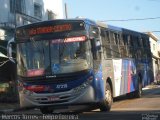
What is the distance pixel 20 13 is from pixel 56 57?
15196mm

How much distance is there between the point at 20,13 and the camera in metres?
30.1

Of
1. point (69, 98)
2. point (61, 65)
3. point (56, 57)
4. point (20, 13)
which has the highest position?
point (20, 13)

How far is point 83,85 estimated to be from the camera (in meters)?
15.4

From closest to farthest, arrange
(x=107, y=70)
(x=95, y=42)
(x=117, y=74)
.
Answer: (x=95, y=42) → (x=107, y=70) → (x=117, y=74)

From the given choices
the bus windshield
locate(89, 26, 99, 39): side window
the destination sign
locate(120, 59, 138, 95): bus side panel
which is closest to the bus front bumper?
the bus windshield

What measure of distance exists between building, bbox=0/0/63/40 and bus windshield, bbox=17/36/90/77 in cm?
1261

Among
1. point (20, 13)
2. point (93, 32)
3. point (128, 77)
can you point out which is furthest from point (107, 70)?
point (20, 13)

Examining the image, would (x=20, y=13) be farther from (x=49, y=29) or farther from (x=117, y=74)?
(x=49, y=29)

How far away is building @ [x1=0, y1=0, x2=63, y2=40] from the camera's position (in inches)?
1137

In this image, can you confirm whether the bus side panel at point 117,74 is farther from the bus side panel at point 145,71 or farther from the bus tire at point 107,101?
the bus side panel at point 145,71

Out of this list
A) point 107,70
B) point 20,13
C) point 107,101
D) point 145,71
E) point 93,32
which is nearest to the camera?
point 93,32

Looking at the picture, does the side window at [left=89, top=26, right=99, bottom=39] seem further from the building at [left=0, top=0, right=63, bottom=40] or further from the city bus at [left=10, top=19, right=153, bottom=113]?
the building at [left=0, top=0, right=63, bottom=40]

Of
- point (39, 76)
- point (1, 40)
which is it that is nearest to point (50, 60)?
point (39, 76)

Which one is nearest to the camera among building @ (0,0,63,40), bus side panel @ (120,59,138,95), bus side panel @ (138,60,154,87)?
bus side panel @ (120,59,138,95)
